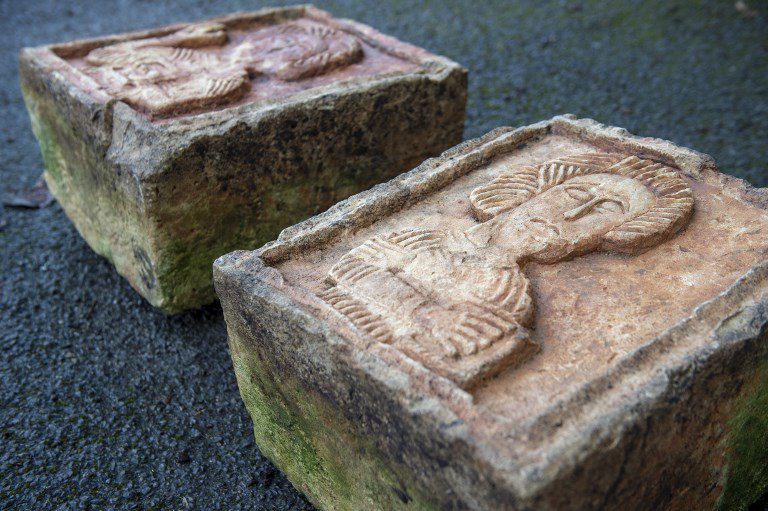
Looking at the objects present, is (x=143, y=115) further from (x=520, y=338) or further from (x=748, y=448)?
(x=748, y=448)

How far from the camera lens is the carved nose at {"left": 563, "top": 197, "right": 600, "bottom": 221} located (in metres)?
2.31

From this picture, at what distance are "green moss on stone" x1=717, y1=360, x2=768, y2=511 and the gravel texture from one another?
1269 millimetres

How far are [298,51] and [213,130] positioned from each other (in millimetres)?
813

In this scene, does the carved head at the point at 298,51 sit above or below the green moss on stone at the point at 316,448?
above

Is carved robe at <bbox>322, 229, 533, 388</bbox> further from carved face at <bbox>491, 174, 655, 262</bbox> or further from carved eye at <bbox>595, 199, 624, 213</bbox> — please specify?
carved eye at <bbox>595, 199, 624, 213</bbox>

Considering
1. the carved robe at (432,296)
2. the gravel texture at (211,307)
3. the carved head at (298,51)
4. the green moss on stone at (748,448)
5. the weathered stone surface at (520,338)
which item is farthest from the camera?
the carved head at (298,51)

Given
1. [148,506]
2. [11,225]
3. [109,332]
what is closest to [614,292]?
[148,506]

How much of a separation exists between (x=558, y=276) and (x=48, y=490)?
1.72 metres

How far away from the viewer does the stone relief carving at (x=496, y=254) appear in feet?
6.15

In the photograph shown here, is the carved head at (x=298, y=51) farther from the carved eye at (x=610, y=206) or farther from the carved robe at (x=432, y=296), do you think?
the carved eye at (x=610, y=206)

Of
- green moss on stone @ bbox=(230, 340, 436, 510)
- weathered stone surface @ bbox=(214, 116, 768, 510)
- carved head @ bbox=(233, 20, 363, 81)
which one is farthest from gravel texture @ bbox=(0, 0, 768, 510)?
carved head @ bbox=(233, 20, 363, 81)

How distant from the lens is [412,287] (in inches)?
81.0

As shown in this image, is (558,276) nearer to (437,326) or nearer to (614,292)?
(614,292)

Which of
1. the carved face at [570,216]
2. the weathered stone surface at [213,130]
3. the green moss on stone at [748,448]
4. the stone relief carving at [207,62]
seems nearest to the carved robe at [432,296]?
the carved face at [570,216]
